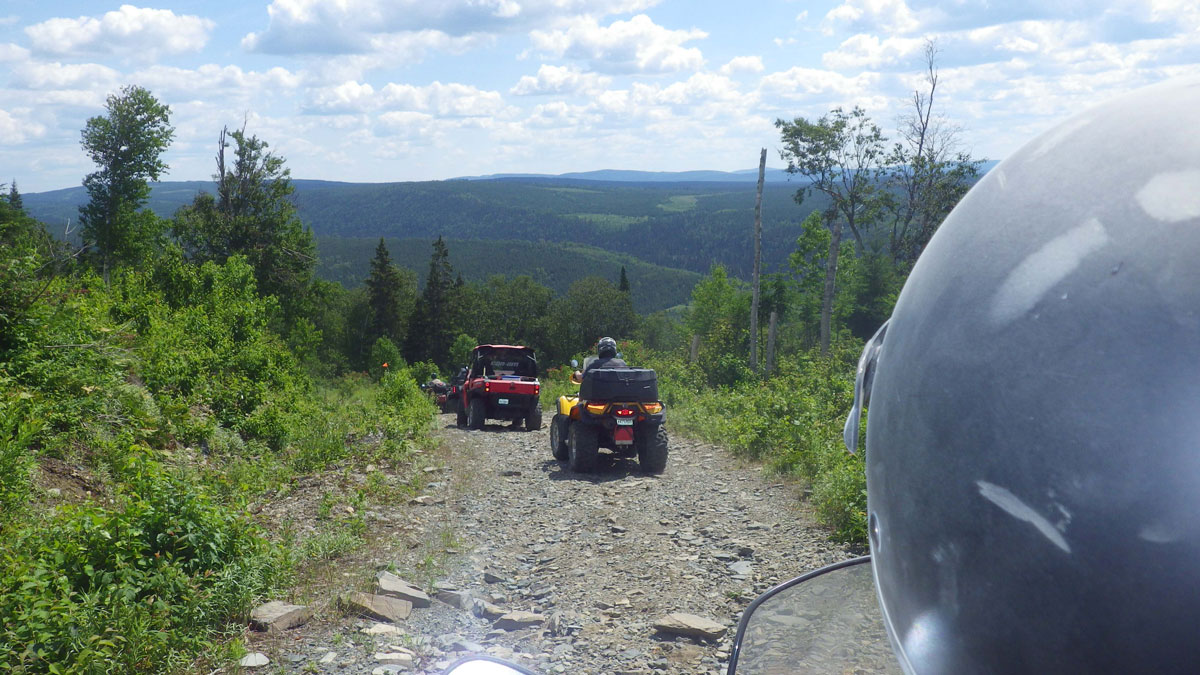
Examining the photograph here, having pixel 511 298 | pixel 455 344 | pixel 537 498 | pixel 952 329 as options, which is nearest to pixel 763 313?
pixel 455 344

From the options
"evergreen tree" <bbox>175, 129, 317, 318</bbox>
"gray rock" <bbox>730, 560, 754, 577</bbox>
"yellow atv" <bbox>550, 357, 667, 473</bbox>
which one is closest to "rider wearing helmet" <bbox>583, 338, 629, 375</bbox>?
"yellow atv" <bbox>550, 357, 667, 473</bbox>

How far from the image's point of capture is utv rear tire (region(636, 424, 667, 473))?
10117 mm

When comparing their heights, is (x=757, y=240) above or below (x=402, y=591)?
above

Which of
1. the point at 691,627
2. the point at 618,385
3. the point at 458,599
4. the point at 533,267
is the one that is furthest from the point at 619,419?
the point at 533,267

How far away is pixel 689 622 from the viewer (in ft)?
17.0

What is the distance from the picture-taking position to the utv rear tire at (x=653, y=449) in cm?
1012

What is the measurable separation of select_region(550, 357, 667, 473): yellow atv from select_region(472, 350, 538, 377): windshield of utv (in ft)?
24.2

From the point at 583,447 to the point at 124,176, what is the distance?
1428 inches

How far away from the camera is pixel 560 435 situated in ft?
36.8

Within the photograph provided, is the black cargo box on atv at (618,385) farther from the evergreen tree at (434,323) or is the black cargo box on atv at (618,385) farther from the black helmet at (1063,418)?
the evergreen tree at (434,323)

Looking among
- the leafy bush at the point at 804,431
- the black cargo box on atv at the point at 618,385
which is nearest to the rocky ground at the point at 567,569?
the leafy bush at the point at 804,431

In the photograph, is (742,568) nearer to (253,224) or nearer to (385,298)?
(253,224)

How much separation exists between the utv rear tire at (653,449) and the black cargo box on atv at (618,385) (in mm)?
433

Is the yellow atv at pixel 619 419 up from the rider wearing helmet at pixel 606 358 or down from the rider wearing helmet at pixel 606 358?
down
